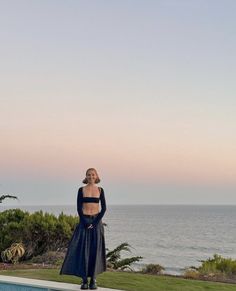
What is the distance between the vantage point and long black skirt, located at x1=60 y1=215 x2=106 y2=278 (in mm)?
7574

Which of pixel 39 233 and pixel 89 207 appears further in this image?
pixel 39 233

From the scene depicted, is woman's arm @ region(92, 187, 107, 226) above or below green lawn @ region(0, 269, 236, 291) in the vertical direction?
above

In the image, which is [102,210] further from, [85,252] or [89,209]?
[85,252]

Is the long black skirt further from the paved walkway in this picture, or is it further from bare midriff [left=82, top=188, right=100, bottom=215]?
the paved walkway

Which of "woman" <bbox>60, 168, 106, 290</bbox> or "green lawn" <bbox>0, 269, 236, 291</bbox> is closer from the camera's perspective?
"woman" <bbox>60, 168, 106, 290</bbox>

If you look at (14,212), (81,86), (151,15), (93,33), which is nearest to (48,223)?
(14,212)

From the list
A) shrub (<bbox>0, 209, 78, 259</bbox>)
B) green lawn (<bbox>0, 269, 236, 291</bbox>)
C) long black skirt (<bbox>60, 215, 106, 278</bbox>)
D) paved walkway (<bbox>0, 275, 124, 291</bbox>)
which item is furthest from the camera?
shrub (<bbox>0, 209, 78, 259</bbox>)

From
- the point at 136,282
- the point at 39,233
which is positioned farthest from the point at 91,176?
the point at 39,233

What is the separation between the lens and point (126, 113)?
22.8 m

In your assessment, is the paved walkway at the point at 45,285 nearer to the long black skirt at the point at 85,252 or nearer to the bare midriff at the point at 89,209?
the long black skirt at the point at 85,252

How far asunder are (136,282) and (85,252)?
6.07 feet

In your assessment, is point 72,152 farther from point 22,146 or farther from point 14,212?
point 14,212

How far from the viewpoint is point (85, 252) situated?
7.55m

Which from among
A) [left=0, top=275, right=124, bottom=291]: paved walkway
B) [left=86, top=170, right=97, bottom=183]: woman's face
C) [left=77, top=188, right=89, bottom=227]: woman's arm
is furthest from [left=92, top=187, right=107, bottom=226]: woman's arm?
[left=0, top=275, right=124, bottom=291]: paved walkway
